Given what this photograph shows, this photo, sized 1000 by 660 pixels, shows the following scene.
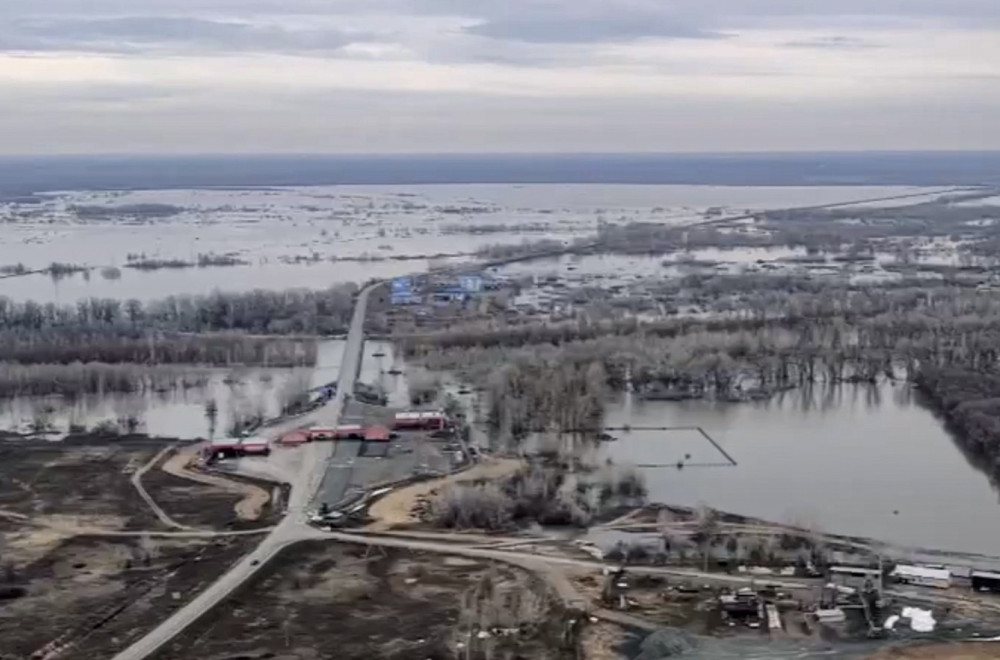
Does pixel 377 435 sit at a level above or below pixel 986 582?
above

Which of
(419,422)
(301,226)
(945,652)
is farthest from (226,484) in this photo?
(301,226)

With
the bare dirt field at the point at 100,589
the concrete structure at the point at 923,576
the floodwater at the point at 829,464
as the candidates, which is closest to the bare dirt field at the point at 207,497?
the bare dirt field at the point at 100,589

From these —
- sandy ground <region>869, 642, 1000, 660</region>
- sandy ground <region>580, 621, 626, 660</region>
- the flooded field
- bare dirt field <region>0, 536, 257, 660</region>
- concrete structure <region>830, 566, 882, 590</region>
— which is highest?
the flooded field

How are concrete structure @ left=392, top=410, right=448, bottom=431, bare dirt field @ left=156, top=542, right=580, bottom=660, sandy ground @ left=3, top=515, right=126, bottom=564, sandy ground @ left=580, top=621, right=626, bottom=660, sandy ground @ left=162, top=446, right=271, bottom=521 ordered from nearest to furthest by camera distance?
sandy ground @ left=580, top=621, right=626, bottom=660
bare dirt field @ left=156, top=542, right=580, bottom=660
sandy ground @ left=3, top=515, right=126, bottom=564
sandy ground @ left=162, top=446, right=271, bottom=521
concrete structure @ left=392, top=410, right=448, bottom=431

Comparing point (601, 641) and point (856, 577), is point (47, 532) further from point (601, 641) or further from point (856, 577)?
point (856, 577)

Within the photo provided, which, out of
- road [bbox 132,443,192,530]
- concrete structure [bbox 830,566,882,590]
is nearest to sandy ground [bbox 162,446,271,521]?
road [bbox 132,443,192,530]

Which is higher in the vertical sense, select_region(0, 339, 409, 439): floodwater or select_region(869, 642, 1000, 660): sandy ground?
select_region(0, 339, 409, 439): floodwater

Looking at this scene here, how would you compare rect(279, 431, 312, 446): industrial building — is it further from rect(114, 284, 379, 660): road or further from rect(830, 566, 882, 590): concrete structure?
rect(830, 566, 882, 590): concrete structure
